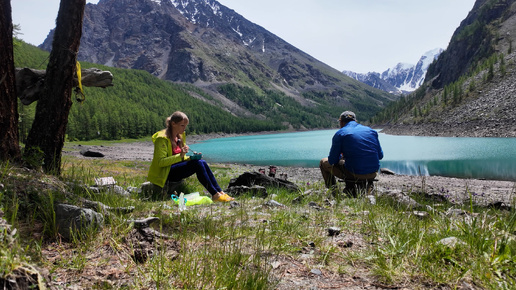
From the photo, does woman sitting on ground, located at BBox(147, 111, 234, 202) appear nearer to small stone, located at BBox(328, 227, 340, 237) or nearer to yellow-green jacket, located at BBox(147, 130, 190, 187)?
yellow-green jacket, located at BBox(147, 130, 190, 187)

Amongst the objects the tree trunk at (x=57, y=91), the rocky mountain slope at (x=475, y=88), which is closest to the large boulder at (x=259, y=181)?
the tree trunk at (x=57, y=91)

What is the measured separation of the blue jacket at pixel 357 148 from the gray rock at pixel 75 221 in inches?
249

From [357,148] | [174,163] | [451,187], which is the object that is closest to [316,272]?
→ [174,163]

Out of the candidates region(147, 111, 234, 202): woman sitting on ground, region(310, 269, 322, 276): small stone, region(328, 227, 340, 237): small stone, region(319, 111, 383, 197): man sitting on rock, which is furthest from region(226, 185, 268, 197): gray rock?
region(310, 269, 322, 276): small stone

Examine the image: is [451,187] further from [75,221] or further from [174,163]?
[75,221]

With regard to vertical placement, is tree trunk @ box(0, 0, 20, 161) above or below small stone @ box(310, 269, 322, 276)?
above

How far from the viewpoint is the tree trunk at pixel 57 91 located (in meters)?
6.00

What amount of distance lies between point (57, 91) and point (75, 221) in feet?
14.9

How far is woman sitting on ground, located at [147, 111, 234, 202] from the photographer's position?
6.92m

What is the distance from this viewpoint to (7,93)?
5.00 m

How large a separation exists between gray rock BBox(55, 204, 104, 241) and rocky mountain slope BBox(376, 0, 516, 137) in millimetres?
71554

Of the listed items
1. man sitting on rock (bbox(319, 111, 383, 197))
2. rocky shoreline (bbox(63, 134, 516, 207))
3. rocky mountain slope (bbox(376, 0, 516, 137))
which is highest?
rocky mountain slope (bbox(376, 0, 516, 137))

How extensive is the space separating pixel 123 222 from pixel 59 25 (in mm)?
5582

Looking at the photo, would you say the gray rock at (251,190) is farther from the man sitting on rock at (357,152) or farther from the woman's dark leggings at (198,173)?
the man sitting on rock at (357,152)
